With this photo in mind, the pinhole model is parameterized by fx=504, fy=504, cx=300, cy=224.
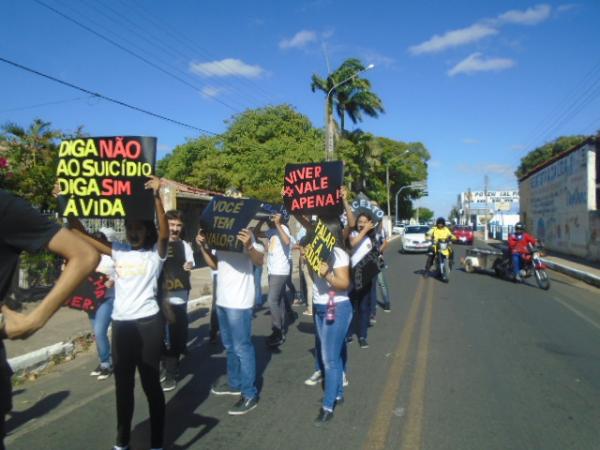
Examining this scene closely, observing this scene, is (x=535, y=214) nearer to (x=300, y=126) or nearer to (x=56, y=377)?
(x=300, y=126)

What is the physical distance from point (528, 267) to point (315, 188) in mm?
10708

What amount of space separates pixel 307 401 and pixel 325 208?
1.87 metres

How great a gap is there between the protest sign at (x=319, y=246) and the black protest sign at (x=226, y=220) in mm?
626

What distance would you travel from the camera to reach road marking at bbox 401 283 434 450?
397 cm

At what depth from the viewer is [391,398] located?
488 cm

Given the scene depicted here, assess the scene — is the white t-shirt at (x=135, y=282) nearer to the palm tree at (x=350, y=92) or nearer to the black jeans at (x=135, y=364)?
the black jeans at (x=135, y=364)

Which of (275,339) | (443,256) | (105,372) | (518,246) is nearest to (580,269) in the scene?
(518,246)

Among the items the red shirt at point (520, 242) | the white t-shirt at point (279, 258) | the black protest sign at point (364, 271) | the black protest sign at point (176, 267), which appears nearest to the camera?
the black protest sign at point (176, 267)

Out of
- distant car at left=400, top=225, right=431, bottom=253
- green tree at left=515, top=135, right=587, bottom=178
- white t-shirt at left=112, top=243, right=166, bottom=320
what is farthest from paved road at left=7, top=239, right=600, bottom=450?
green tree at left=515, top=135, right=587, bottom=178

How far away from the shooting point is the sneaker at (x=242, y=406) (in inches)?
179

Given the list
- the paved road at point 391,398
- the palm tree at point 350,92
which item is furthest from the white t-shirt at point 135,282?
the palm tree at point 350,92

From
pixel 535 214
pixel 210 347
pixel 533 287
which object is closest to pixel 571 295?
pixel 533 287

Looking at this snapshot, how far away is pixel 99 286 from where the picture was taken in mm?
5434

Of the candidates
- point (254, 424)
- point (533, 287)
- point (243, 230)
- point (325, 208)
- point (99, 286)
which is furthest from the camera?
point (533, 287)
